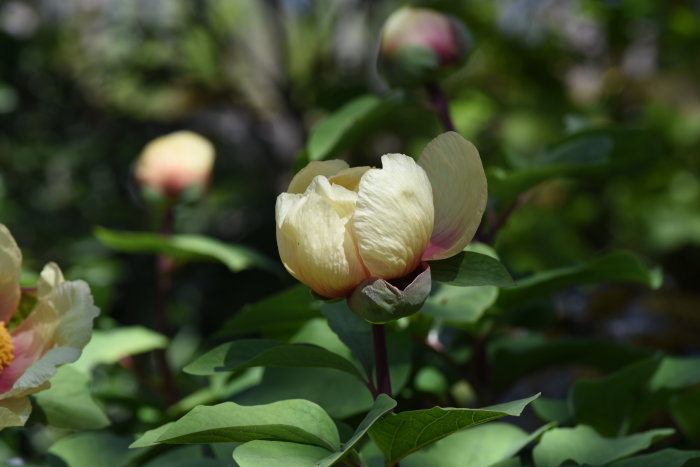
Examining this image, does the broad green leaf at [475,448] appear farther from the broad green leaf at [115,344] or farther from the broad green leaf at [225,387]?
the broad green leaf at [115,344]

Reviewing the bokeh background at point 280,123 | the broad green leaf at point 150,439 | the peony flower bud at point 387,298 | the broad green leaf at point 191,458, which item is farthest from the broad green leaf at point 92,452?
the bokeh background at point 280,123

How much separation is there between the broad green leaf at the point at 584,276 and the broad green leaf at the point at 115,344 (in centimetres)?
33

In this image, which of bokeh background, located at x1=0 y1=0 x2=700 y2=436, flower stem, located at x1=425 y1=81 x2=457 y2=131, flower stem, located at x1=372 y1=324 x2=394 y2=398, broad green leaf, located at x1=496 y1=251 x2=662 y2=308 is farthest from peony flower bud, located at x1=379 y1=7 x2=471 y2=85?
bokeh background, located at x1=0 y1=0 x2=700 y2=436

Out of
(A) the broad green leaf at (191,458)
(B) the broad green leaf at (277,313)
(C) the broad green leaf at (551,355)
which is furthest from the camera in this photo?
(C) the broad green leaf at (551,355)

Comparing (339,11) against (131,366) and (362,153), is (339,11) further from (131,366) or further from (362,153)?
(131,366)

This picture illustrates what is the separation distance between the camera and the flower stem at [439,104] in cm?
72

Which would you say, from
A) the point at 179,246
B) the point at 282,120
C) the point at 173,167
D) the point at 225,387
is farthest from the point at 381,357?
the point at 282,120

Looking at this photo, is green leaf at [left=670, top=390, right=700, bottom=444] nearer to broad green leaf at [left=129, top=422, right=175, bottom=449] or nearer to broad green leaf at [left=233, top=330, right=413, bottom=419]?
broad green leaf at [left=233, top=330, right=413, bottom=419]

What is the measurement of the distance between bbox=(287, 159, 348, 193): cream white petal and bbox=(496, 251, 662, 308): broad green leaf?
0.74 feet

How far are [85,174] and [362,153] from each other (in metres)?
0.95

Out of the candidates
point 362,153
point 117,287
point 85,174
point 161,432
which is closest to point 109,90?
point 85,174

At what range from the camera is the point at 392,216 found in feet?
1.32

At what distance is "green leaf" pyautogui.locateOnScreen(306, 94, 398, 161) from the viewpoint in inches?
27.5

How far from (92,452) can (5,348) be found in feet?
0.40
